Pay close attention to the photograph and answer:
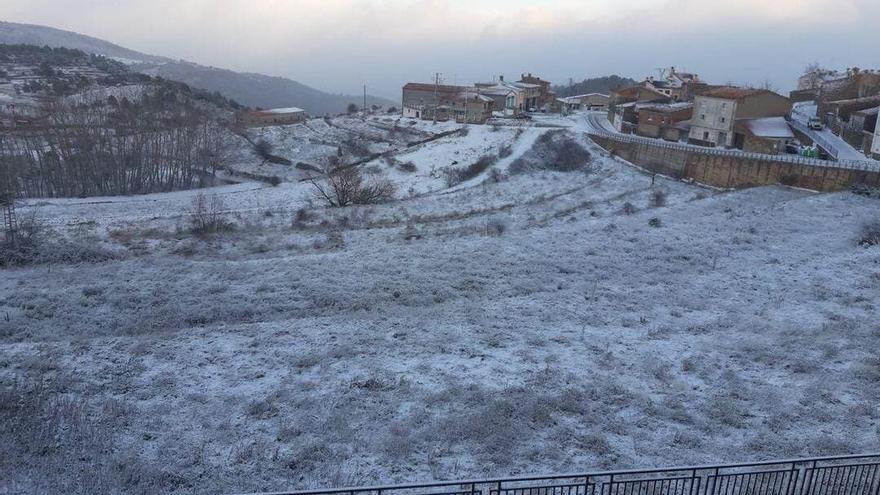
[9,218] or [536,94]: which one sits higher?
[536,94]

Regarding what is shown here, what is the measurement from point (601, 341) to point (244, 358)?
29.6ft

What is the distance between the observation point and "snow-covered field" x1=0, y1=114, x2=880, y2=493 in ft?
35.7

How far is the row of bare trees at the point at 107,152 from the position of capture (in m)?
45.9

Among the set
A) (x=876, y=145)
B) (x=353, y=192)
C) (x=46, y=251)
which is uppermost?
(x=876, y=145)

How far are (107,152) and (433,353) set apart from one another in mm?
43121

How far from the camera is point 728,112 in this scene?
46.3 m

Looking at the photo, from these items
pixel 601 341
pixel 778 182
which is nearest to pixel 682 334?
pixel 601 341

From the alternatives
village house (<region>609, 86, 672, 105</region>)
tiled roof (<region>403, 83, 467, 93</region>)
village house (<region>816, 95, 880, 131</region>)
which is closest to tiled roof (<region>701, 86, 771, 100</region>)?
village house (<region>816, 95, 880, 131</region>)

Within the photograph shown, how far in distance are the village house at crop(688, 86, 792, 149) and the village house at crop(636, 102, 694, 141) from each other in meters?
1.69

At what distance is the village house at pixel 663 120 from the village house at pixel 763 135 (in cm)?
545

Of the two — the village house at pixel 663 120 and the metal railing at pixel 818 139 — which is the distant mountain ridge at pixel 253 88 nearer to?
the village house at pixel 663 120

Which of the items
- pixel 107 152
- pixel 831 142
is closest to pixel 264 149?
pixel 107 152

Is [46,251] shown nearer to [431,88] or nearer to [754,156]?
[754,156]

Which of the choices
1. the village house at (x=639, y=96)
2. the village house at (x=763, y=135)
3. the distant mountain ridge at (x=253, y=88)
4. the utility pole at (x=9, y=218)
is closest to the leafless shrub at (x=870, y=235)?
the village house at (x=763, y=135)
